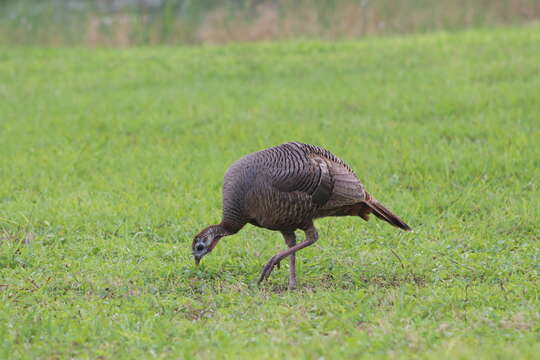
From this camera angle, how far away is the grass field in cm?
466

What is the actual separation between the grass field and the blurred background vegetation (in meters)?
2.46

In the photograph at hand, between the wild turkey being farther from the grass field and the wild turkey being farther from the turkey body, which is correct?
the grass field

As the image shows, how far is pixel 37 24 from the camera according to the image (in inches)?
689

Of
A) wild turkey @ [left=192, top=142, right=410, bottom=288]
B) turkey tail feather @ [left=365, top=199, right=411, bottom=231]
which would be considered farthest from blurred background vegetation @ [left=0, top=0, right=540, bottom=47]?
wild turkey @ [left=192, top=142, right=410, bottom=288]

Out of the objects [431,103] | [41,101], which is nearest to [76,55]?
[41,101]

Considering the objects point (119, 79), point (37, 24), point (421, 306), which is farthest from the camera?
point (37, 24)

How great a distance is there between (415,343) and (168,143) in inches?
231

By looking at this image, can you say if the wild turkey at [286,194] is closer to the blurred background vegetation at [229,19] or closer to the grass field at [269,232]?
the grass field at [269,232]

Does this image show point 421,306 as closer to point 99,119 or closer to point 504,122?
point 504,122

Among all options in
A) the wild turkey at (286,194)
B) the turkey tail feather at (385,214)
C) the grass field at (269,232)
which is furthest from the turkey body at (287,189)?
the grass field at (269,232)

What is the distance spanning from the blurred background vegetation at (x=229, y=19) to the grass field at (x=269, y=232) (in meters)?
2.46

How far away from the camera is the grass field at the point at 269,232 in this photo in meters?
4.66

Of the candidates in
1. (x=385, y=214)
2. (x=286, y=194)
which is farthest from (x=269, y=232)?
(x=286, y=194)

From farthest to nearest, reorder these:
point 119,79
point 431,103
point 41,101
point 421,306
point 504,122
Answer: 1. point 119,79
2. point 41,101
3. point 431,103
4. point 504,122
5. point 421,306
